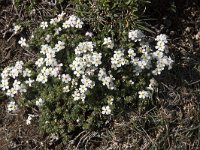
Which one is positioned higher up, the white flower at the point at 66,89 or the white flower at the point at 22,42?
the white flower at the point at 22,42

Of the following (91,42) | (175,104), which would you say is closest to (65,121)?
(91,42)

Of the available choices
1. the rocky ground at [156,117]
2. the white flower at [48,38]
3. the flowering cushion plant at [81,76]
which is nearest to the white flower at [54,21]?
the flowering cushion plant at [81,76]

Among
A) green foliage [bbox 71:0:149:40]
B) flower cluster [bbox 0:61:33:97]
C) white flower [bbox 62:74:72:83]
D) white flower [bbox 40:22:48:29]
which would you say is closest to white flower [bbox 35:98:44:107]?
flower cluster [bbox 0:61:33:97]

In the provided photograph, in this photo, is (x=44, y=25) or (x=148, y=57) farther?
(x=44, y=25)

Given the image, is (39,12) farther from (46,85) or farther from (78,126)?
(78,126)

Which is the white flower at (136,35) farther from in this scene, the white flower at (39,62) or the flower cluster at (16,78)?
the flower cluster at (16,78)

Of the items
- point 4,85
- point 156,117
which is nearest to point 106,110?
point 156,117

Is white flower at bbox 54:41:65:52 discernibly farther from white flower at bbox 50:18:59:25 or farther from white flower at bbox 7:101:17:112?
white flower at bbox 7:101:17:112

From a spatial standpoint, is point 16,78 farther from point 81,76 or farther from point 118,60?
point 118,60

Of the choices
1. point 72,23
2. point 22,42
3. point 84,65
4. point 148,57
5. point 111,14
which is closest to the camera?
point 84,65
